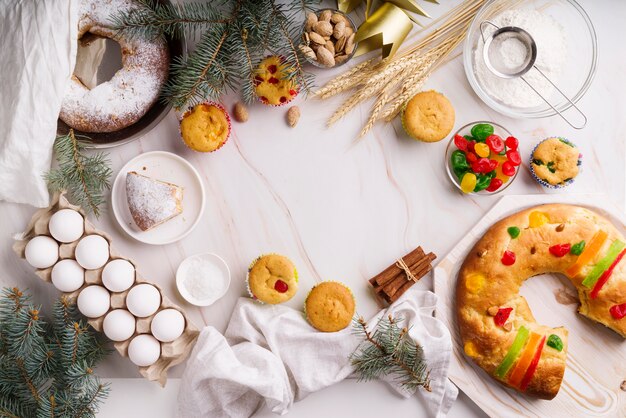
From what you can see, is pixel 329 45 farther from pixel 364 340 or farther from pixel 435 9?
pixel 364 340

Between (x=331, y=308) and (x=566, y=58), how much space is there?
3.57 feet

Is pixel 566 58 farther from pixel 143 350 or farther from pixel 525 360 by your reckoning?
pixel 143 350

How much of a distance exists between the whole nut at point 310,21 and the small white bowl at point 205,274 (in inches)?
29.2

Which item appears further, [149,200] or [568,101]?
[568,101]

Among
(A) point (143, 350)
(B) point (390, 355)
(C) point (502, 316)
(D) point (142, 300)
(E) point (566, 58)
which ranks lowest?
(A) point (143, 350)

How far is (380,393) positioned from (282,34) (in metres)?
1.14

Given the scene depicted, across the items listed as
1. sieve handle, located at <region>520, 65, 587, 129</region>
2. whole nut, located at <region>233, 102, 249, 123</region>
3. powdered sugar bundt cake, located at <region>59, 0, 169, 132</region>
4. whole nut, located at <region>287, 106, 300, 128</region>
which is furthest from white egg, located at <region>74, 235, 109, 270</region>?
sieve handle, located at <region>520, 65, 587, 129</region>

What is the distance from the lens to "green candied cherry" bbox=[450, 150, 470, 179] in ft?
6.45

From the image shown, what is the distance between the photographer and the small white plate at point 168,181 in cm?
194

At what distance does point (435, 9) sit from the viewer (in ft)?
6.63

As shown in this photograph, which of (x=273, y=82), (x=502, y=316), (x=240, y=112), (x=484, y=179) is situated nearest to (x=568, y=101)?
(x=484, y=179)

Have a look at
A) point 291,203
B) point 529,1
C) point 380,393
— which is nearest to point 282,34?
point 291,203

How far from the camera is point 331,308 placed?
1922mm

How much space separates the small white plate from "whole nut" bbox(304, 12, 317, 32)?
55 cm
